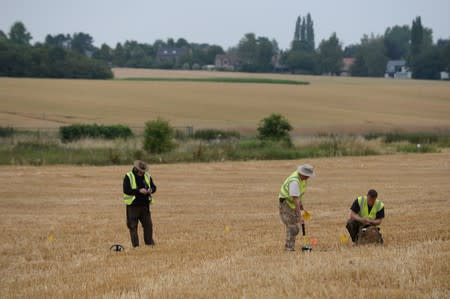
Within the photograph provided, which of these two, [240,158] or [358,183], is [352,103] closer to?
[240,158]

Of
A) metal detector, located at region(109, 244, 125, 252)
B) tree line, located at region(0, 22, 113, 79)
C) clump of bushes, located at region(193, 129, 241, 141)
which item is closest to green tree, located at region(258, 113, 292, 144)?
clump of bushes, located at region(193, 129, 241, 141)

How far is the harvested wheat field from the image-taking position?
10.7 m

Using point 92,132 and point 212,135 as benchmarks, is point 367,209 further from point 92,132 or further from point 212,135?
point 212,135

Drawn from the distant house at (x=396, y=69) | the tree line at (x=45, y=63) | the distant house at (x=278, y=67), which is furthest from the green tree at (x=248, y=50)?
the tree line at (x=45, y=63)

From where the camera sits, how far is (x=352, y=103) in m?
86.6

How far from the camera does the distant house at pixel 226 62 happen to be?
517ft

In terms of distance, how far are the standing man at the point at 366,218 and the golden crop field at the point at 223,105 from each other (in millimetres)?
44686

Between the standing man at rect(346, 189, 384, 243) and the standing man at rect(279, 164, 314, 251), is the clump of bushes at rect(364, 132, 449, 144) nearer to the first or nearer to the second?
the standing man at rect(346, 189, 384, 243)

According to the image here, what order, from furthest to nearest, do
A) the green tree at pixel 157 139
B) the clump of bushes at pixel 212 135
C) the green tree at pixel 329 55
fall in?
the green tree at pixel 329 55 < the clump of bushes at pixel 212 135 < the green tree at pixel 157 139

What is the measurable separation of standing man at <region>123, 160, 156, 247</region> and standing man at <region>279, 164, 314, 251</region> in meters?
2.59

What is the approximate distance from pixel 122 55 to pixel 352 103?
77869mm

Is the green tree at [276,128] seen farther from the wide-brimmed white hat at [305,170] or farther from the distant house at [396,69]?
the distant house at [396,69]

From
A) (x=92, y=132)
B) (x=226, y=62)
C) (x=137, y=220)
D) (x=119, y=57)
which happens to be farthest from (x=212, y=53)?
(x=137, y=220)

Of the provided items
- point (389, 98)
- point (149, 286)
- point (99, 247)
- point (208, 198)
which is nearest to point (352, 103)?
point (389, 98)
